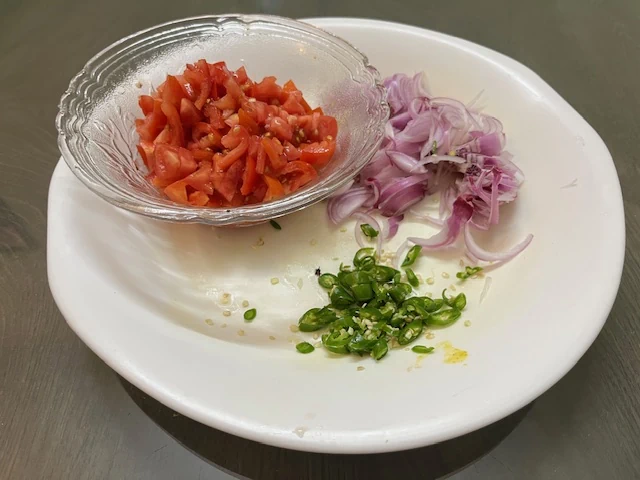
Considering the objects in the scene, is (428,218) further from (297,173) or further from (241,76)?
(241,76)

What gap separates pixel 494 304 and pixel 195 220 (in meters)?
0.64

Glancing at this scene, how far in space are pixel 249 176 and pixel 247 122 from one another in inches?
5.1

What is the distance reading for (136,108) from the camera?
1.35 metres

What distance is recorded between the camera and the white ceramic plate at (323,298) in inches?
34.6

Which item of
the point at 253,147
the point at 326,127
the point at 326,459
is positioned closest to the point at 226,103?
the point at 253,147

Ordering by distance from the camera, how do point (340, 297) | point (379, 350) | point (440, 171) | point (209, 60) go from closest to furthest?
point (379, 350) → point (340, 297) → point (440, 171) → point (209, 60)

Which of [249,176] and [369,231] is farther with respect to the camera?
[369,231]

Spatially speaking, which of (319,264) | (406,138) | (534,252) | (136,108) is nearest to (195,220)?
(319,264)

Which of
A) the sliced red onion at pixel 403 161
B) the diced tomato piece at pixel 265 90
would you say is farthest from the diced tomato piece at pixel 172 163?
the sliced red onion at pixel 403 161

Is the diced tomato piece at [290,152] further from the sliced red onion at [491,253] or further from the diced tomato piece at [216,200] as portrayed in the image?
the sliced red onion at [491,253]

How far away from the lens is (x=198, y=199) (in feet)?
3.82

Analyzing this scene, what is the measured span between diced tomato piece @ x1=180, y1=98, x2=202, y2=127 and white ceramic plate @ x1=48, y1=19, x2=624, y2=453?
25 cm

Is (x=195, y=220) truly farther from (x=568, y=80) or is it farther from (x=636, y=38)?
(x=636, y=38)

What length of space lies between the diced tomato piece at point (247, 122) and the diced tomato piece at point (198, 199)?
7.1 inches
